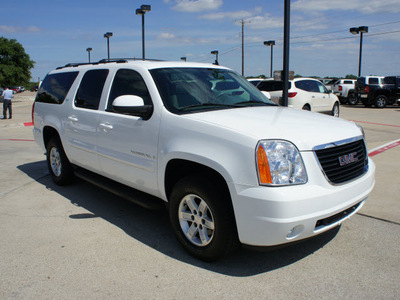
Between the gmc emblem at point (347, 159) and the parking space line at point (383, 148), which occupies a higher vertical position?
the gmc emblem at point (347, 159)

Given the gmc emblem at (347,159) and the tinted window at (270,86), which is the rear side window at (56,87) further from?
the tinted window at (270,86)

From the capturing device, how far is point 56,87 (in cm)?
601

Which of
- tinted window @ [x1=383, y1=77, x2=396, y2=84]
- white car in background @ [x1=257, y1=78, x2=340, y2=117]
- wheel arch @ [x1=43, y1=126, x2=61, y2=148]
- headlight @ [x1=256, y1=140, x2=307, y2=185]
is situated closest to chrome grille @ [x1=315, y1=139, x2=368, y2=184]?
headlight @ [x1=256, y1=140, x2=307, y2=185]

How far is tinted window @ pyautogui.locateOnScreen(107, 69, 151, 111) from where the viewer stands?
4.15m

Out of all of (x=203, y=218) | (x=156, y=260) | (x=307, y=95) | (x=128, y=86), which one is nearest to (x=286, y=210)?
(x=203, y=218)

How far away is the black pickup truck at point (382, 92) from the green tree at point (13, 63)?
1398 inches

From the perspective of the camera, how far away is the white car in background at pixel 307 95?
49.2 feet

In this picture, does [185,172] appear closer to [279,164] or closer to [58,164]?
[279,164]

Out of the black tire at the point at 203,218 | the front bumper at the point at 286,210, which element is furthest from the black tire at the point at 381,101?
the black tire at the point at 203,218

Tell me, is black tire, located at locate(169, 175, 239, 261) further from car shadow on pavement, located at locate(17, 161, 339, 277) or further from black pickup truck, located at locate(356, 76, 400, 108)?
black pickup truck, located at locate(356, 76, 400, 108)

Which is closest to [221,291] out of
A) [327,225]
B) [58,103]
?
[327,225]

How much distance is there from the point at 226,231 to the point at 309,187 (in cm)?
77

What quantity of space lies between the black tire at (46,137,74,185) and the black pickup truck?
22774 mm

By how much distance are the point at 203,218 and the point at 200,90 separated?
1.42 meters
